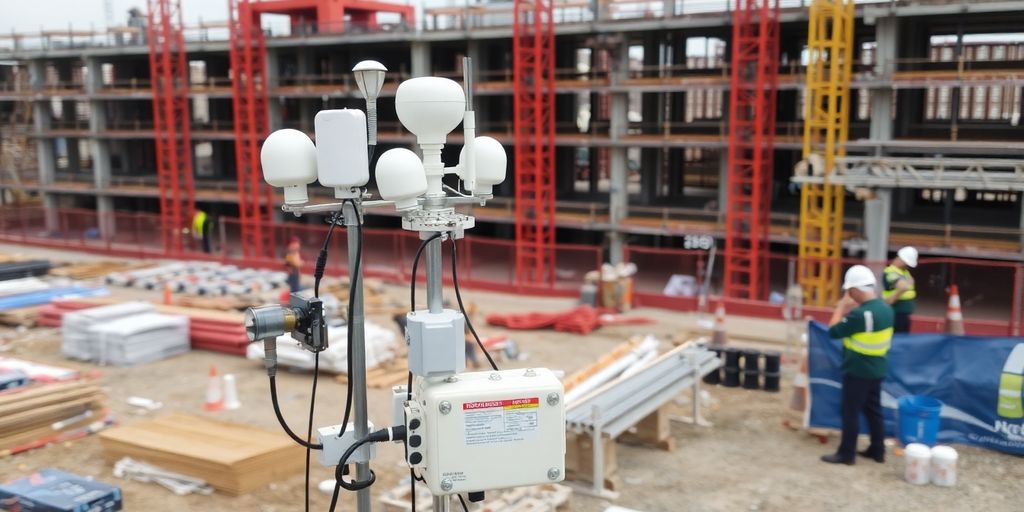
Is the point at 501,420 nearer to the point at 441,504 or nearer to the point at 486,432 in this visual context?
the point at 486,432

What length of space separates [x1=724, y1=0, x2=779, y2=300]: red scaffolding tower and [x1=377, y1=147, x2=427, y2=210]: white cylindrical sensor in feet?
65.3

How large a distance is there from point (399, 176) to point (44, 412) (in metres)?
9.67

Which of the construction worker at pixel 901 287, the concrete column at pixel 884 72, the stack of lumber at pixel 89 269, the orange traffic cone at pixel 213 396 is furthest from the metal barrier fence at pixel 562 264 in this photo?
the construction worker at pixel 901 287

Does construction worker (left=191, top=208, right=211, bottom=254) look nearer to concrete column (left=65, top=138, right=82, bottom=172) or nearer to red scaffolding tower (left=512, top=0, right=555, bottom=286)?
red scaffolding tower (left=512, top=0, right=555, bottom=286)

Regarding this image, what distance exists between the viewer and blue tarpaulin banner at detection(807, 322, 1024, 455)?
1051cm

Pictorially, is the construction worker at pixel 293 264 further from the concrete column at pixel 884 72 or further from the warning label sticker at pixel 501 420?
the concrete column at pixel 884 72

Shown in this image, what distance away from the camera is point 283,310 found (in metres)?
4.55

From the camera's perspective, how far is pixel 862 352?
9766mm

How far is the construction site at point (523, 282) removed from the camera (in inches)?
183

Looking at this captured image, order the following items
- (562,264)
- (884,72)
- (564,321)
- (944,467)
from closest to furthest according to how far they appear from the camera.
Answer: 1. (944,467)
2. (564,321)
3. (884,72)
4. (562,264)

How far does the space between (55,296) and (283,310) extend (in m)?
19.7

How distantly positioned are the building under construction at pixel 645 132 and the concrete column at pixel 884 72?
0.16 feet

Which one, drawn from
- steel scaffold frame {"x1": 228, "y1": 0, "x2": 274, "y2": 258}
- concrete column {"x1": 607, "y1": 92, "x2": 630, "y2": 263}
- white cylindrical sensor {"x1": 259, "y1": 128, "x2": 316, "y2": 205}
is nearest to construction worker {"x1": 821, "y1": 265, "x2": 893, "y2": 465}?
white cylindrical sensor {"x1": 259, "y1": 128, "x2": 316, "y2": 205}

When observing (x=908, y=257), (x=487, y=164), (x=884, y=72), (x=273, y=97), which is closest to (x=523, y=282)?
(x=884, y=72)
